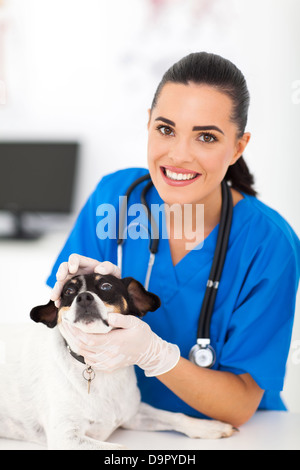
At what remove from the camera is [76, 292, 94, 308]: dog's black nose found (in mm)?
914

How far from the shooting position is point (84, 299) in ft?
3.00

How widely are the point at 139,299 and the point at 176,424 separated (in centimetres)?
27

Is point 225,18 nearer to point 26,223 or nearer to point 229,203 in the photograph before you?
point 26,223

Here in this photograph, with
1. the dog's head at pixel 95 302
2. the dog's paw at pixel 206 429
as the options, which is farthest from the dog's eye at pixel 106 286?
the dog's paw at pixel 206 429

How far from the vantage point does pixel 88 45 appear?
9.73 feet

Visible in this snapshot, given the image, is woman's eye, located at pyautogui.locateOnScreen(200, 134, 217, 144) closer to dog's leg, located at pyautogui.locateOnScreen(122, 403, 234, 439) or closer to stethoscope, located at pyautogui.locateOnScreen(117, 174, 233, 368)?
stethoscope, located at pyautogui.locateOnScreen(117, 174, 233, 368)

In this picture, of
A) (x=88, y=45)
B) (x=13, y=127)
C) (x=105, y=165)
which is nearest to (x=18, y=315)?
(x=105, y=165)

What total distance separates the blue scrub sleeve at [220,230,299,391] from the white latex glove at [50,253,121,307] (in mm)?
301

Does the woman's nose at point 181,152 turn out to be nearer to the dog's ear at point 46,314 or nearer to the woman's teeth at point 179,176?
the woman's teeth at point 179,176

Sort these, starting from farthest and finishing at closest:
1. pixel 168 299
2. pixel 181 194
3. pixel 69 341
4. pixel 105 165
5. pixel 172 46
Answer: pixel 105 165 → pixel 172 46 → pixel 168 299 → pixel 181 194 → pixel 69 341

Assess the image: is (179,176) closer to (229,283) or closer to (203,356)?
Result: (229,283)

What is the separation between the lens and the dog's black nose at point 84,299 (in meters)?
0.91

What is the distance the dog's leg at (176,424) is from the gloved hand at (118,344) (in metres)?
0.15

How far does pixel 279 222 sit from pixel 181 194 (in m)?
0.28
